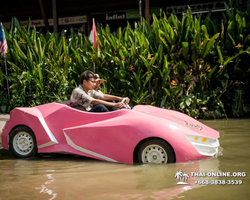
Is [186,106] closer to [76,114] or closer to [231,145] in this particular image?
[231,145]

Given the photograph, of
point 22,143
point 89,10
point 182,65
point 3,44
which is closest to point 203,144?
point 22,143

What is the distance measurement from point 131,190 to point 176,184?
1.49ft

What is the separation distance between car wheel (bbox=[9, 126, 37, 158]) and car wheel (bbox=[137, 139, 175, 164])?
157 cm

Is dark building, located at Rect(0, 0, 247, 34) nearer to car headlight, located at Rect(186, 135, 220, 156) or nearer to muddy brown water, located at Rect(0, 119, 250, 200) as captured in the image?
muddy brown water, located at Rect(0, 119, 250, 200)

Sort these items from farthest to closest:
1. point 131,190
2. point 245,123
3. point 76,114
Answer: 1. point 245,123
2. point 76,114
3. point 131,190

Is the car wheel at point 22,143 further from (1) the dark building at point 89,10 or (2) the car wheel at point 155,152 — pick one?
(1) the dark building at point 89,10

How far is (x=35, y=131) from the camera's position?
5277 millimetres

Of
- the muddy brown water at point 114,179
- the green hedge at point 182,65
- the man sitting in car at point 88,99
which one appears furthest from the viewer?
the green hedge at point 182,65

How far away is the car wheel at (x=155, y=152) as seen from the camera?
4.54 metres

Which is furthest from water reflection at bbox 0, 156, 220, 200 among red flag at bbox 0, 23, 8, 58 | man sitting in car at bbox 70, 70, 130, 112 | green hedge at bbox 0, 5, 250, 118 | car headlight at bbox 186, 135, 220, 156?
red flag at bbox 0, 23, 8, 58

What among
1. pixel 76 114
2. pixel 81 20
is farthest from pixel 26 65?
pixel 81 20

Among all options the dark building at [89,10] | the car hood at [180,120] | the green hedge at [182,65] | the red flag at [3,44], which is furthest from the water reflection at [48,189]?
the dark building at [89,10]

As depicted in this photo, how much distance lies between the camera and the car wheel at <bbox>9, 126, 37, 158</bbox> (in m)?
5.35

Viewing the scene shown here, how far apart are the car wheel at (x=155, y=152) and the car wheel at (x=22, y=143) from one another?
1.57 metres
